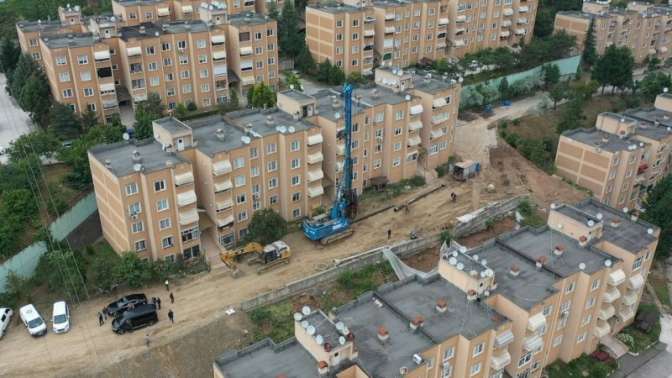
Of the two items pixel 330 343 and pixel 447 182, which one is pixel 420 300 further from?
pixel 447 182

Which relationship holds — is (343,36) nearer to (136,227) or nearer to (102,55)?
(102,55)

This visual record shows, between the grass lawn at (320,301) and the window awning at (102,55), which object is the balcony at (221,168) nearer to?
the grass lawn at (320,301)

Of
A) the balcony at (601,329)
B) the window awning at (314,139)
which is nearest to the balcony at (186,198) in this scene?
the window awning at (314,139)

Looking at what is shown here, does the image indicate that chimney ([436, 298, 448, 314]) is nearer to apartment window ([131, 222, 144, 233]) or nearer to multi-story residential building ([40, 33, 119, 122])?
apartment window ([131, 222, 144, 233])

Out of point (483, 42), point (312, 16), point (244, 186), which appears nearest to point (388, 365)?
point (244, 186)

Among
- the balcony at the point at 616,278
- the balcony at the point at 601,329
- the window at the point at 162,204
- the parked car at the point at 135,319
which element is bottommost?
the balcony at the point at 601,329

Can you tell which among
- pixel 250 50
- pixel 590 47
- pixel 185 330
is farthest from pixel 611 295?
pixel 590 47

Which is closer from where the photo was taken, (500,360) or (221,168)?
(500,360)
